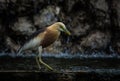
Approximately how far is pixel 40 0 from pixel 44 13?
0.62 m

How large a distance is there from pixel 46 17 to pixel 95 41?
2.61 m

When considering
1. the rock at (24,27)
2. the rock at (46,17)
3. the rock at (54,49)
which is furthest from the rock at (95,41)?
the rock at (24,27)

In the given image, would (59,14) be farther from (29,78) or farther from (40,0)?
(29,78)

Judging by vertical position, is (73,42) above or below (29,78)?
below

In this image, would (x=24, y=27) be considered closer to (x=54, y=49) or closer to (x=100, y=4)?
(x=54, y=49)

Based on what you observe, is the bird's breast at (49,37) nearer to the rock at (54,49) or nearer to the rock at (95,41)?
the rock at (54,49)

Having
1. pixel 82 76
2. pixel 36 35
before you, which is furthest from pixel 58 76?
pixel 36 35

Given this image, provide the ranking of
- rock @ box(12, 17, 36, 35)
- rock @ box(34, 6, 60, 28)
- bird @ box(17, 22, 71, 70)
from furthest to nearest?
rock @ box(34, 6, 60, 28), rock @ box(12, 17, 36, 35), bird @ box(17, 22, 71, 70)

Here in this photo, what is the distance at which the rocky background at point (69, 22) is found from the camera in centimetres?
1980

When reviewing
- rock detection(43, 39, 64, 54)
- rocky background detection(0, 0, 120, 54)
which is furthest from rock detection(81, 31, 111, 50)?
rock detection(43, 39, 64, 54)

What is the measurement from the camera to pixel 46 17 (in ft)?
65.7

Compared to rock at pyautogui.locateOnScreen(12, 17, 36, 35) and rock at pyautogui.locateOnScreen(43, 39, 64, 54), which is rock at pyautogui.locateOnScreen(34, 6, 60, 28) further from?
rock at pyautogui.locateOnScreen(43, 39, 64, 54)

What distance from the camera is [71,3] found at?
2056 centimetres

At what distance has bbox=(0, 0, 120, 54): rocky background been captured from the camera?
19797 millimetres
